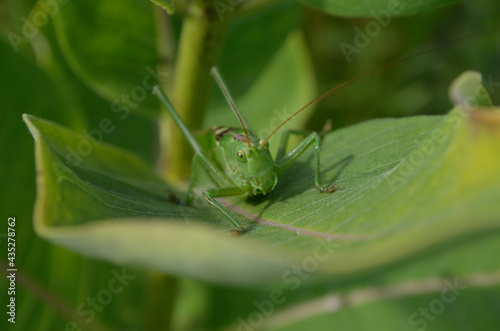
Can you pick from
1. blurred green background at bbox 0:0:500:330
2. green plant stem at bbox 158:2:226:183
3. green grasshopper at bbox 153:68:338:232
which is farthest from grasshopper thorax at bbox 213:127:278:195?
blurred green background at bbox 0:0:500:330

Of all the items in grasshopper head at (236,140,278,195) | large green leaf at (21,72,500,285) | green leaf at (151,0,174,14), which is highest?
green leaf at (151,0,174,14)

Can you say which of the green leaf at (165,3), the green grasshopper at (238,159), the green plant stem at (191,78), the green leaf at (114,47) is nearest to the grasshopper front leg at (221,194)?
the green grasshopper at (238,159)

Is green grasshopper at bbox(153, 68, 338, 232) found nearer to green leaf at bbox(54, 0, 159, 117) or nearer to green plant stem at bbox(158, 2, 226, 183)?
green plant stem at bbox(158, 2, 226, 183)

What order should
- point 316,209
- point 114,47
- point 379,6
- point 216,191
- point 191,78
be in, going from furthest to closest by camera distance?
A: point 114,47 → point 191,78 → point 216,191 → point 379,6 → point 316,209

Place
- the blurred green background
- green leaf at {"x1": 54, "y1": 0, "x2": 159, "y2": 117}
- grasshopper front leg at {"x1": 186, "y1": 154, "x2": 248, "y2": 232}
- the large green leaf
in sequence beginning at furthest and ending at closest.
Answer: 1. green leaf at {"x1": 54, "y1": 0, "x2": 159, "y2": 117}
2. the blurred green background
3. grasshopper front leg at {"x1": 186, "y1": 154, "x2": 248, "y2": 232}
4. the large green leaf

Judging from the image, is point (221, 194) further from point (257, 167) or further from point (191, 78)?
point (191, 78)

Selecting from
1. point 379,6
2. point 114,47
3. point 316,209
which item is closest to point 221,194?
point 316,209

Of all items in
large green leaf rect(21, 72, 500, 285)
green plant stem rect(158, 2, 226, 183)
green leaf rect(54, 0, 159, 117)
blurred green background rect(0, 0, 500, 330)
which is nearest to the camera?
large green leaf rect(21, 72, 500, 285)
